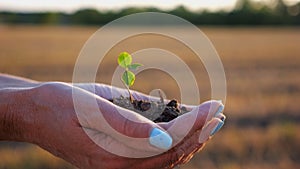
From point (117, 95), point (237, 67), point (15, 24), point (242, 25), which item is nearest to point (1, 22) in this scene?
point (15, 24)

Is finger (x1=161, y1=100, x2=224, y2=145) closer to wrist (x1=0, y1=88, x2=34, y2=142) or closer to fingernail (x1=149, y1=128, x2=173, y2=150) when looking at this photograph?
fingernail (x1=149, y1=128, x2=173, y2=150)

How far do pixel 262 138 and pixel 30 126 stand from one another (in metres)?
4.09

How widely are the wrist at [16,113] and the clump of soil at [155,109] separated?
33 centimetres

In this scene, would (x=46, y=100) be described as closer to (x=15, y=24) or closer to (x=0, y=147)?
(x=0, y=147)

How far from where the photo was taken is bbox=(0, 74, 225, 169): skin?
175cm

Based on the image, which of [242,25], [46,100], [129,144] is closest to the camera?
[129,144]

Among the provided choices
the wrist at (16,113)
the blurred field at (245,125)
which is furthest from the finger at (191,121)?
the blurred field at (245,125)

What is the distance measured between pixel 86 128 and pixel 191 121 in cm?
38

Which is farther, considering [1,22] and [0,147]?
[1,22]

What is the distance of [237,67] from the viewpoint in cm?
1477

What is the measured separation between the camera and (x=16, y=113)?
204 cm

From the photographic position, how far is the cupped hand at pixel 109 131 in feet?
5.66

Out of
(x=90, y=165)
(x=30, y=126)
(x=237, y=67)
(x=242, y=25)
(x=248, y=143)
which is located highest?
(x=30, y=126)

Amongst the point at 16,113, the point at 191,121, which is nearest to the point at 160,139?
the point at 191,121
